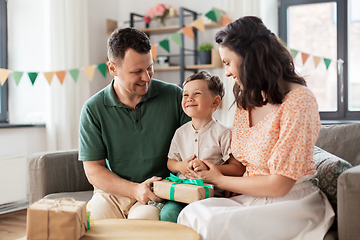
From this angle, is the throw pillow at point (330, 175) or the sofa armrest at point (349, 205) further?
the throw pillow at point (330, 175)

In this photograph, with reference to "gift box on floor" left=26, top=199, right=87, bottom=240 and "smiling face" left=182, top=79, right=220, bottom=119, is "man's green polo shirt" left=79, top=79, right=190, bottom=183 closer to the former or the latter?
"smiling face" left=182, top=79, right=220, bottom=119

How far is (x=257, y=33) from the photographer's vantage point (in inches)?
56.8

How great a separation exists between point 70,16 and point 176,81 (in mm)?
1354

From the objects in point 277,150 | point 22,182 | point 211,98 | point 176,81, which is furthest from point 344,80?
point 22,182

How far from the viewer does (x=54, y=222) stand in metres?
1.10

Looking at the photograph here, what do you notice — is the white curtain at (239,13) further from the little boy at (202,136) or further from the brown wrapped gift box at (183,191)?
the brown wrapped gift box at (183,191)

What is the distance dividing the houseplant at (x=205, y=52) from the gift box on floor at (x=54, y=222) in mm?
2954

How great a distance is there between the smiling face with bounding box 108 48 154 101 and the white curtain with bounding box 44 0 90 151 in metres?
2.04

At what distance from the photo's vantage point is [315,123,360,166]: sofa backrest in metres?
1.98

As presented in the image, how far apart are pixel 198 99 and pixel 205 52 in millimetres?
2230

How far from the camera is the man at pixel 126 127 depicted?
1.80 m

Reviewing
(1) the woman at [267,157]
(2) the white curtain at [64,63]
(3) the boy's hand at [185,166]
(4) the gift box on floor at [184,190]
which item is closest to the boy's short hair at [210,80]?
(1) the woman at [267,157]

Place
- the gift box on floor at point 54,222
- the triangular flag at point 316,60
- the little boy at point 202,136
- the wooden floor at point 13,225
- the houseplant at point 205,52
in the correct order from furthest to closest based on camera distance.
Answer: the houseplant at point 205,52, the triangular flag at point 316,60, the wooden floor at point 13,225, the little boy at point 202,136, the gift box on floor at point 54,222

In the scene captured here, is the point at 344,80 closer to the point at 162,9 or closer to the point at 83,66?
the point at 162,9
